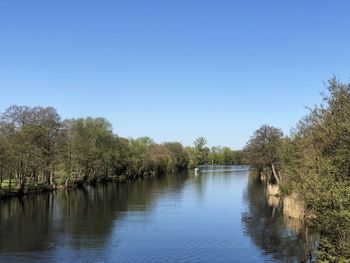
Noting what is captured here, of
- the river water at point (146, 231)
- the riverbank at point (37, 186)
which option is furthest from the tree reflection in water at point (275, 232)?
the riverbank at point (37, 186)

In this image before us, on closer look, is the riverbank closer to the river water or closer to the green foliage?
the green foliage

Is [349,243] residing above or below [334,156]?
below

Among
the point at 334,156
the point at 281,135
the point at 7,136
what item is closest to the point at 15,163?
the point at 7,136

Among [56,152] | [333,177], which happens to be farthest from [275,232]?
[56,152]

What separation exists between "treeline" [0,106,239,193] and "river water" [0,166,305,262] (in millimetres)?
9082

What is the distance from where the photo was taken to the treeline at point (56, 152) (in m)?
80.4

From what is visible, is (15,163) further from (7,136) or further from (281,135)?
(281,135)

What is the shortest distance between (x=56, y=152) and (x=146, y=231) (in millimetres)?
53359

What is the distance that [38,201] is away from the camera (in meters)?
72.4

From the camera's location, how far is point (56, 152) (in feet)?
312

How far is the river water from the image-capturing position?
3634 cm

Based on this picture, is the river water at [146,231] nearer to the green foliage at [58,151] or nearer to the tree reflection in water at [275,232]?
the tree reflection in water at [275,232]

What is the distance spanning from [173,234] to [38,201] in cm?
3439

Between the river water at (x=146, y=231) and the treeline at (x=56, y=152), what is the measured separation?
29.8ft
